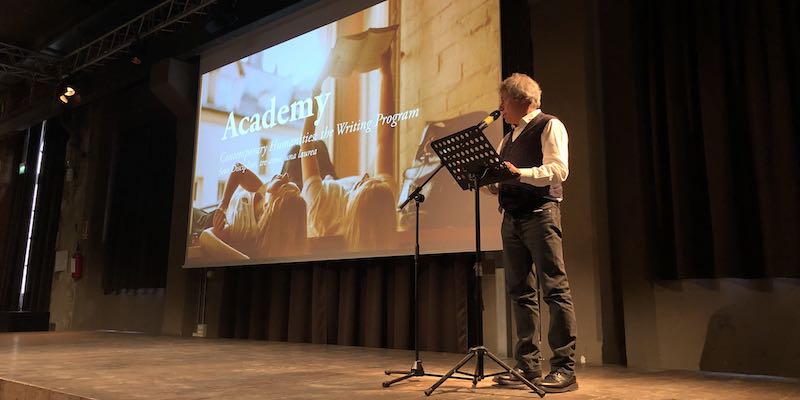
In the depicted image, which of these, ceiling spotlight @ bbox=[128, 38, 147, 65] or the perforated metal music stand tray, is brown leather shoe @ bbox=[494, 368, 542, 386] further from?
ceiling spotlight @ bbox=[128, 38, 147, 65]

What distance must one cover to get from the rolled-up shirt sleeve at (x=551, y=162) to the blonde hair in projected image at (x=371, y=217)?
1945 mm

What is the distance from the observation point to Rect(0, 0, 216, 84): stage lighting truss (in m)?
5.64

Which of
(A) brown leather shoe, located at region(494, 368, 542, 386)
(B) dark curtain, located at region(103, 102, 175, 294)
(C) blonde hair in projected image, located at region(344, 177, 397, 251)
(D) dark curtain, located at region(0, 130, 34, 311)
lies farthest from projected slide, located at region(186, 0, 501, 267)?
(D) dark curtain, located at region(0, 130, 34, 311)

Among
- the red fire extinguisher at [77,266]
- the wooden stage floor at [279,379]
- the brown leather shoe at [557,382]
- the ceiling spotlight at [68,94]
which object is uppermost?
the ceiling spotlight at [68,94]

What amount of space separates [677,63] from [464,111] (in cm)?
126

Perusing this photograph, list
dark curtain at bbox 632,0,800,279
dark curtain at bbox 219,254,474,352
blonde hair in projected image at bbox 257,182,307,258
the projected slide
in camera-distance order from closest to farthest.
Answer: dark curtain at bbox 632,0,800,279 < the projected slide < dark curtain at bbox 219,254,474,352 < blonde hair in projected image at bbox 257,182,307,258

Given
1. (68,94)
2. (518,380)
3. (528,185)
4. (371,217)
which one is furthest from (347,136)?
(68,94)

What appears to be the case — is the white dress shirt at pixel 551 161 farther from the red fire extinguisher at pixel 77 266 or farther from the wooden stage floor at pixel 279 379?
the red fire extinguisher at pixel 77 266

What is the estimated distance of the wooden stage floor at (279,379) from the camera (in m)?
2.11

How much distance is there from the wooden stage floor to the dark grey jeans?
0.57 feet

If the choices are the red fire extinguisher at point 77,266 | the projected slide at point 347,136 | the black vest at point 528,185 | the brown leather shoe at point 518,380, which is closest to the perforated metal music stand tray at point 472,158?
the black vest at point 528,185

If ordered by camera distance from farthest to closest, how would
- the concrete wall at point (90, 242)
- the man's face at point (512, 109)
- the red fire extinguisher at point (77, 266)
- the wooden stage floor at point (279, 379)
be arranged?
1. the red fire extinguisher at point (77, 266)
2. the concrete wall at point (90, 242)
3. the man's face at point (512, 109)
4. the wooden stage floor at point (279, 379)

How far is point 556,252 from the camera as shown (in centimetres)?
217

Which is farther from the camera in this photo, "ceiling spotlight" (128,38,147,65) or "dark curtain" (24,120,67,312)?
"dark curtain" (24,120,67,312)
